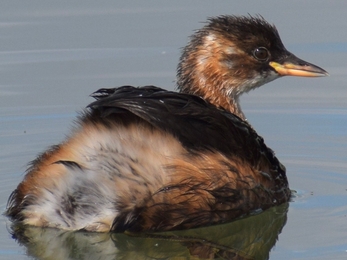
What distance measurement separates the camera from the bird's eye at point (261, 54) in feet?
25.5

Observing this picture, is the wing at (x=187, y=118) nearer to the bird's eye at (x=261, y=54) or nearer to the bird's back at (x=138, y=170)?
the bird's back at (x=138, y=170)

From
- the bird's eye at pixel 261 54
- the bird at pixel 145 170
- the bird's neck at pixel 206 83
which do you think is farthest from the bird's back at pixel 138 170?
the bird's eye at pixel 261 54

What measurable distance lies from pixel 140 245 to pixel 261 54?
2.08m

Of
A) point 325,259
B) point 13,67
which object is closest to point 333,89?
point 13,67

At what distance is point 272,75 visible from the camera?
7.93m

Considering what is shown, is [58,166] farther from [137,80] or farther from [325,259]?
[137,80]

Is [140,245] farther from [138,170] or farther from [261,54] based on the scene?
[261,54]

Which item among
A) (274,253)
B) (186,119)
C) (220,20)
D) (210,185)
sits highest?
(220,20)

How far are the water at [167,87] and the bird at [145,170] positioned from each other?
136 mm

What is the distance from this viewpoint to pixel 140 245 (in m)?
6.41

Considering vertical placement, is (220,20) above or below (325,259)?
above

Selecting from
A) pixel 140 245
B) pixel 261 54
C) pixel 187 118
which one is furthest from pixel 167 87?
pixel 140 245

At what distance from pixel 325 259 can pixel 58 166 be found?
169 centimetres

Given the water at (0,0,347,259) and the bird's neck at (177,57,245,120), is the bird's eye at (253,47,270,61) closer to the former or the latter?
the bird's neck at (177,57,245,120)
